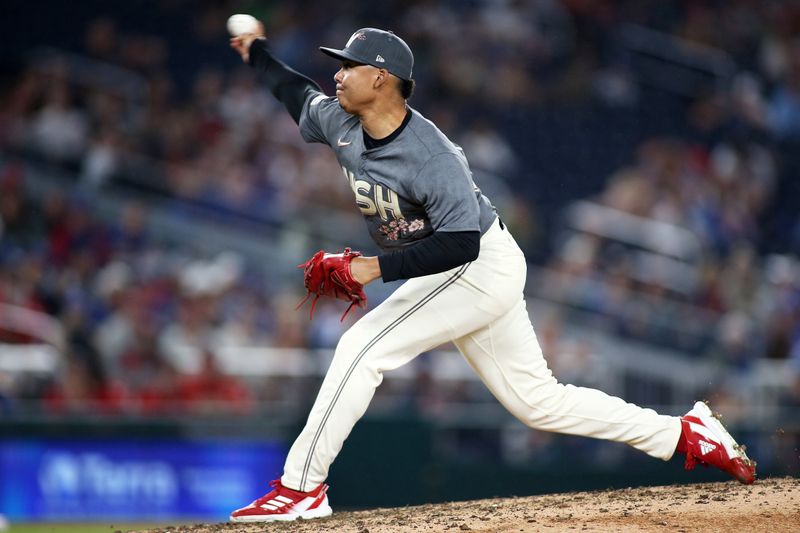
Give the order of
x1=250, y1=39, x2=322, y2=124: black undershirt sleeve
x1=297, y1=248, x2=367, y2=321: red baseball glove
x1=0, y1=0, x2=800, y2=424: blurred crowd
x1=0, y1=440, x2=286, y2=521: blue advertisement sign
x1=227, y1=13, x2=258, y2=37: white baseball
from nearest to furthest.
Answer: x1=297, y1=248, x2=367, y2=321: red baseball glove → x1=250, y1=39, x2=322, y2=124: black undershirt sleeve → x1=227, y1=13, x2=258, y2=37: white baseball → x1=0, y1=440, x2=286, y2=521: blue advertisement sign → x1=0, y1=0, x2=800, y2=424: blurred crowd

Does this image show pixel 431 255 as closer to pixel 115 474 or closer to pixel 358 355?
pixel 358 355

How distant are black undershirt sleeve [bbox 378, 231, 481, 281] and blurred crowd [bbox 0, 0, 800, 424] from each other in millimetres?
5195

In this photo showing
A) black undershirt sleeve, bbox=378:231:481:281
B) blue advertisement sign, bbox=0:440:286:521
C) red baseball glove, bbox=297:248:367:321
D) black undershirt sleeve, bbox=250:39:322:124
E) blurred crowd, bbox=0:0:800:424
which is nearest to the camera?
black undershirt sleeve, bbox=378:231:481:281

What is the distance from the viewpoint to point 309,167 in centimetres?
1141

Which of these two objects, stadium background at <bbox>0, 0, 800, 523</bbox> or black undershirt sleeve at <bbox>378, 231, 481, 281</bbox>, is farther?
stadium background at <bbox>0, 0, 800, 523</bbox>

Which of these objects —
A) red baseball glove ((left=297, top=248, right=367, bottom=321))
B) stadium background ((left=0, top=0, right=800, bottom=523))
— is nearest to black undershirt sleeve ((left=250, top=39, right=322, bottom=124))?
red baseball glove ((left=297, top=248, right=367, bottom=321))

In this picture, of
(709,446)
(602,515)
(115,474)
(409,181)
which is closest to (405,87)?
(409,181)

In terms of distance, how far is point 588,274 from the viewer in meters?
10.8

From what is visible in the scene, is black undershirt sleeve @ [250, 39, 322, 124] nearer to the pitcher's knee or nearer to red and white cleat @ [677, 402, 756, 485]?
the pitcher's knee

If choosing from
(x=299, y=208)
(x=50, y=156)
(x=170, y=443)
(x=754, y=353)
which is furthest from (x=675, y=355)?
(x=50, y=156)

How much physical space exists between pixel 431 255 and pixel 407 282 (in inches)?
10.5

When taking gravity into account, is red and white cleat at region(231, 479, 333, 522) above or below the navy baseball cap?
below

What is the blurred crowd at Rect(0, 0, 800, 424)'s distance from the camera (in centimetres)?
962

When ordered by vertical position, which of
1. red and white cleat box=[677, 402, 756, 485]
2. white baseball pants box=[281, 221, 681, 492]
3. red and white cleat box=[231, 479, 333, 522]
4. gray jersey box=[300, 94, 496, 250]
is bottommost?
red and white cleat box=[231, 479, 333, 522]
